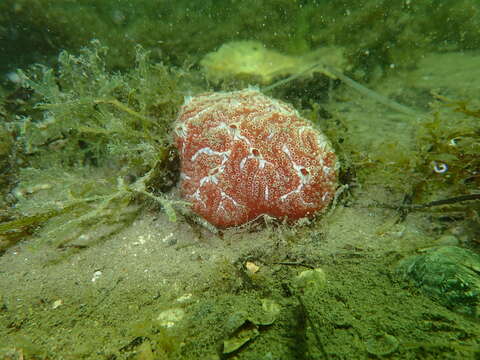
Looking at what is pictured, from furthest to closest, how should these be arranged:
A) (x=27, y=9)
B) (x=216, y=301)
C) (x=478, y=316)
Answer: (x=27, y=9)
(x=216, y=301)
(x=478, y=316)

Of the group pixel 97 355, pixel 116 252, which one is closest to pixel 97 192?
pixel 116 252

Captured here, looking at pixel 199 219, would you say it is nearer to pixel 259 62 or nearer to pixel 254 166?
pixel 254 166

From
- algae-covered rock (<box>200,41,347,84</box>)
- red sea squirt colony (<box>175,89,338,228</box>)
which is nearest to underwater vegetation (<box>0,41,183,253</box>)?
red sea squirt colony (<box>175,89,338,228</box>)

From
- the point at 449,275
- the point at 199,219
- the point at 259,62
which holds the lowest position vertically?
the point at 449,275

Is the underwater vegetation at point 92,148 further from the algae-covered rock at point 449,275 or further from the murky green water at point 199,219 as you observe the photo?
the algae-covered rock at point 449,275

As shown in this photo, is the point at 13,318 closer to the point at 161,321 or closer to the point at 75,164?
the point at 161,321

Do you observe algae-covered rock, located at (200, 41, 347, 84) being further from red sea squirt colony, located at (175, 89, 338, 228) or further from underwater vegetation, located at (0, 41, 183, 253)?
red sea squirt colony, located at (175, 89, 338, 228)

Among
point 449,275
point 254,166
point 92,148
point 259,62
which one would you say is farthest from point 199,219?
point 259,62
